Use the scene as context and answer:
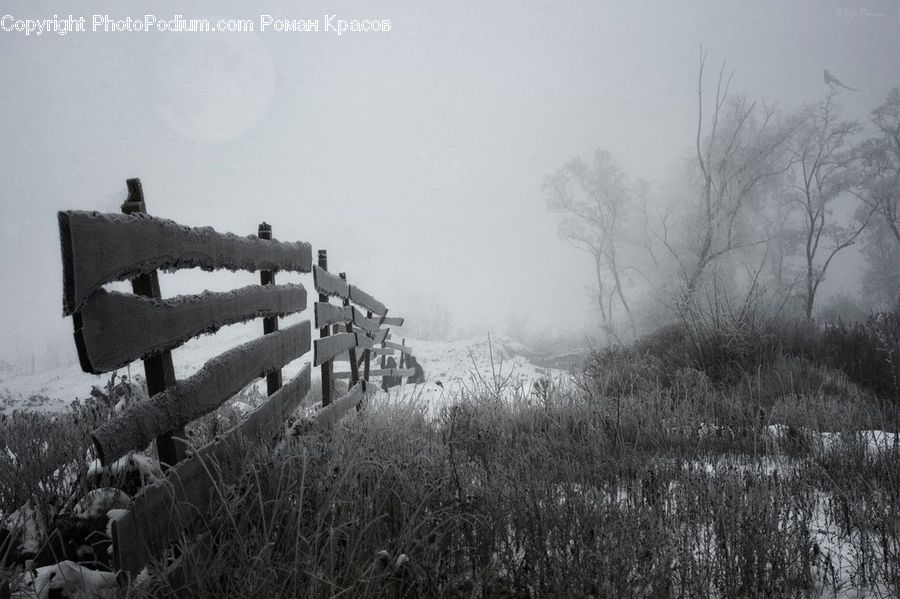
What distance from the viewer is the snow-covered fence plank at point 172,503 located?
1538 millimetres

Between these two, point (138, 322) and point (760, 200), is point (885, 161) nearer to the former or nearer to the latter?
point (760, 200)

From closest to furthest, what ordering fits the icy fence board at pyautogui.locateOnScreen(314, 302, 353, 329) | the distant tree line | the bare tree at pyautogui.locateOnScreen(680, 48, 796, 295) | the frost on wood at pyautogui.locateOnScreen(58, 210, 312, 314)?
the frost on wood at pyautogui.locateOnScreen(58, 210, 312, 314)
the icy fence board at pyautogui.locateOnScreen(314, 302, 353, 329)
the bare tree at pyautogui.locateOnScreen(680, 48, 796, 295)
the distant tree line

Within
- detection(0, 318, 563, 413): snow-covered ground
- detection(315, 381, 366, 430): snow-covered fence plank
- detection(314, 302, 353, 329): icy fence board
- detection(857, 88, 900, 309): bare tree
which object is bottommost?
detection(0, 318, 563, 413): snow-covered ground

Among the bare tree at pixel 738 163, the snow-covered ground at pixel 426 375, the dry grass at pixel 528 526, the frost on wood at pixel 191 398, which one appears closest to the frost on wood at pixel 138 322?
the frost on wood at pixel 191 398

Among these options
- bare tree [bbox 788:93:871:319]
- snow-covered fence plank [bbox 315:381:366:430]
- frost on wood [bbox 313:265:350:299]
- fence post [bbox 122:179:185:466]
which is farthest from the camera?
bare tree [bbox 788:93:871:319]

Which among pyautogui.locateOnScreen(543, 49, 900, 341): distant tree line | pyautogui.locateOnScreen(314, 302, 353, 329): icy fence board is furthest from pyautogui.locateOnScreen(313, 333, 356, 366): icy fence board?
pyautogui.locateOnScreen(543, 49, 900, 341): distant tree line

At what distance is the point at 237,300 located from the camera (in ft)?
8.51

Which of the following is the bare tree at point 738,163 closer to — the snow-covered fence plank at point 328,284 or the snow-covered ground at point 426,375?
the snow-covered ground at point 426,375

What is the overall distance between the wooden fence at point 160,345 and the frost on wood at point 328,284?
141cm

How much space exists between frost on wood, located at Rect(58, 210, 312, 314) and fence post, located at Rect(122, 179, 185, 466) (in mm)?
74

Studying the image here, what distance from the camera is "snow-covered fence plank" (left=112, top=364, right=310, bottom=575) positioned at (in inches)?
60.6

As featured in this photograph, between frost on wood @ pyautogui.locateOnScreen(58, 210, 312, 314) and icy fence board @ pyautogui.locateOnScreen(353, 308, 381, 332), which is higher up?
frost on wood @ pyautogui.locateOnScreen(58, 210, 312, 314)

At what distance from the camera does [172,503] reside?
5.86ft

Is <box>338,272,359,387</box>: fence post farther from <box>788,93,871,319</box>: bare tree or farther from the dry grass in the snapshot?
<box>788,93,871,319</box>: bare tree
